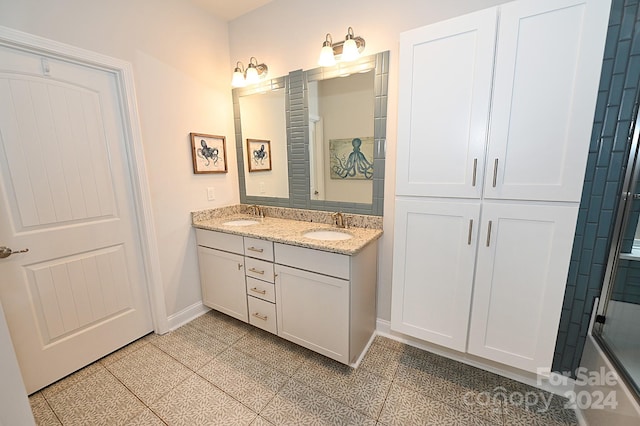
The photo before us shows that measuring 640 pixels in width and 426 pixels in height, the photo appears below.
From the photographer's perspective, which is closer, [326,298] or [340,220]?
[326,298]

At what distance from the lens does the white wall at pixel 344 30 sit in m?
1.59

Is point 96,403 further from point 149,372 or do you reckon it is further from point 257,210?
point 257,210

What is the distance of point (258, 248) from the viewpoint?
6.09ft

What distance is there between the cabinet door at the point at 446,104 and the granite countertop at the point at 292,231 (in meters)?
0.46

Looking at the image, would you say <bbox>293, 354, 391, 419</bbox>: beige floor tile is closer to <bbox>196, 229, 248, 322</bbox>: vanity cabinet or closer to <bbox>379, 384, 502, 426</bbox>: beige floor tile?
<bbox>379, 384, 502, 426</bbox>: beige floor tile

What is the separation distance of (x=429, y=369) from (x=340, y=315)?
2.42ft

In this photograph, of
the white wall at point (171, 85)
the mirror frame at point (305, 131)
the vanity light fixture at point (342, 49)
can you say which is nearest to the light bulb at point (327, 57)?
the vanity light fixture at point (342, 49)

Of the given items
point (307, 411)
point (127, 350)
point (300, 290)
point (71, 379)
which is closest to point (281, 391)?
point (307, 411)

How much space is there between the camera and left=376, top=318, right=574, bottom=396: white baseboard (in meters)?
1.49

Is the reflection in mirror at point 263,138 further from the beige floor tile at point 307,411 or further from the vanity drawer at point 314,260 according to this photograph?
the beige floor tile at point 307,411

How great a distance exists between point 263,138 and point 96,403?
217 centimetres

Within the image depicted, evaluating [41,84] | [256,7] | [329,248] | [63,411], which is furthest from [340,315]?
[256,7]

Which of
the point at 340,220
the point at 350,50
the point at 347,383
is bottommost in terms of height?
the point at 347,383

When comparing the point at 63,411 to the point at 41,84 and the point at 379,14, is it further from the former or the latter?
the point at 379,14
